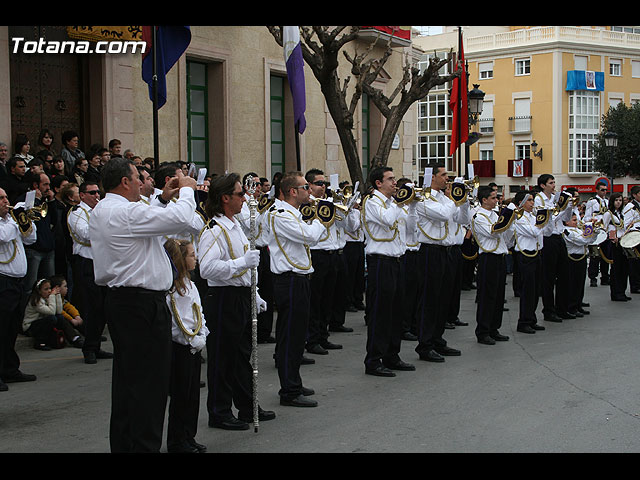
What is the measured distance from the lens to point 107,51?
14680 mm

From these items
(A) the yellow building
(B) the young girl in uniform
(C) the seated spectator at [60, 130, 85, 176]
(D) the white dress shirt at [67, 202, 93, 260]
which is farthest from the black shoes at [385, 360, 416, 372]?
(A) the yellow building

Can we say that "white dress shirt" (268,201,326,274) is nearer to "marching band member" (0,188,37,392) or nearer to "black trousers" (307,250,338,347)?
"black trousers" (307,250,338,347)

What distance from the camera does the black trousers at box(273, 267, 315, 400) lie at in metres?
6.91

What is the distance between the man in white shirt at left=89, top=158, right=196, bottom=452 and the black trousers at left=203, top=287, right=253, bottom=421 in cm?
122

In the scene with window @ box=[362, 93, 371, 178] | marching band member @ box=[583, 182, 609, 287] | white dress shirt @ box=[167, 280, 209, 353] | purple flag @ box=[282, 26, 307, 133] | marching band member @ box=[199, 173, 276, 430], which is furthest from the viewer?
window @ box=[362, 93, 371, 178]

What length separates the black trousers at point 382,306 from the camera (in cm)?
812

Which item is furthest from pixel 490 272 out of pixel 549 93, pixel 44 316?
pixel 549 93

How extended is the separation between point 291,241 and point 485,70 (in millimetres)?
48956

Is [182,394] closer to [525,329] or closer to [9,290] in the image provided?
[9,290]

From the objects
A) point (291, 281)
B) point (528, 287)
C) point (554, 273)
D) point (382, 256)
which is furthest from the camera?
point (554, 273)

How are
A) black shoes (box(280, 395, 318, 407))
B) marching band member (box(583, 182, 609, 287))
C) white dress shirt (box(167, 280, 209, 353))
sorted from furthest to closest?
marching band member (box(583, 182, 609, 287)), black shoes (box(280, 395, 318, 407)), white dress shirt (box(167, 280, 209, 353))

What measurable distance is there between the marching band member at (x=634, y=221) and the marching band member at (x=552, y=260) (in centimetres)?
366

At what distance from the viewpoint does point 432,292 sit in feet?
29.8

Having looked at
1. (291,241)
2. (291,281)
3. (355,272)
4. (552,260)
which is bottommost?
(355,272)
